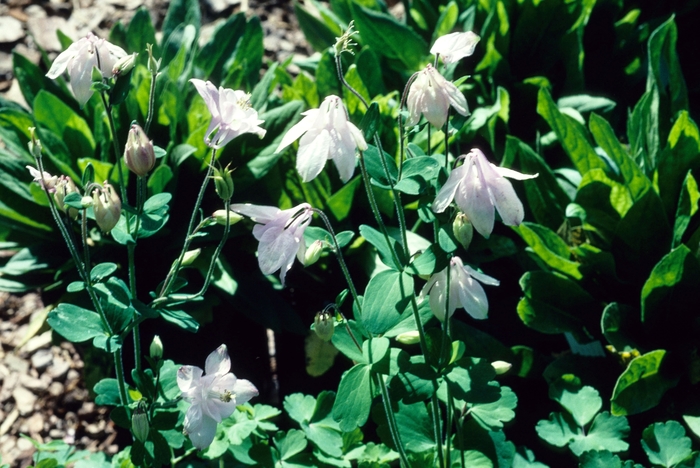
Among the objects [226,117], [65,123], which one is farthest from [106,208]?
[65,123]

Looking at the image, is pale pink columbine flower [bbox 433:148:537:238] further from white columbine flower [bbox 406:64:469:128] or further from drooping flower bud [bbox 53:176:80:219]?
drooping flower bud [bbox 53:176:80:219]

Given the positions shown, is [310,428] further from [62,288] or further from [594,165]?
[594,165]

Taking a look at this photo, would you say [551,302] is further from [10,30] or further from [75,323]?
[10,30]

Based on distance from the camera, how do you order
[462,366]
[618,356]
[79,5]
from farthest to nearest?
[79,5], [618,356], [462,366]

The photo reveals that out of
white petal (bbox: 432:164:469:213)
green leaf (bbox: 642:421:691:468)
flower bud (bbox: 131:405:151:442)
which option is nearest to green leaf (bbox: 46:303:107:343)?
flower bud (bbox: 131:405:151:442)

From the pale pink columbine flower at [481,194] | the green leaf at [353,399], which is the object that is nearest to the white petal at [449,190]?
the pale pink columbine flower at [481,194]

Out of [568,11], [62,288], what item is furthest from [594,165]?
[62,288]
